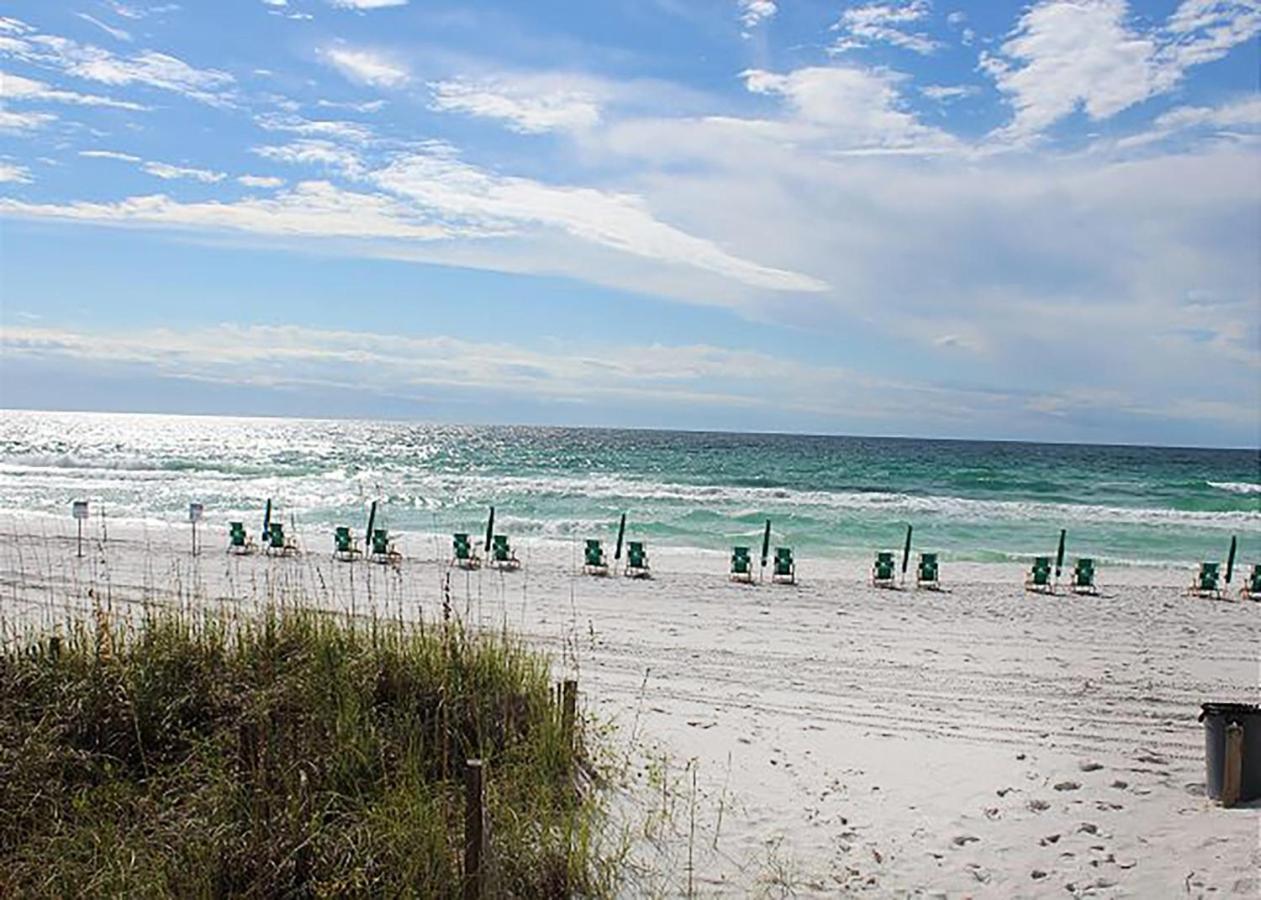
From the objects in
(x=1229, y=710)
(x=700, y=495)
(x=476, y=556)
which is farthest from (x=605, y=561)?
(x=700, y=495)

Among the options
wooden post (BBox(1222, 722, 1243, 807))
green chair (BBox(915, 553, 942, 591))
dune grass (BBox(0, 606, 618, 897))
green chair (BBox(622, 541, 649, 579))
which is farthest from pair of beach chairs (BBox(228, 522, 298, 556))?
wooden post (BBox(1222, 722, 1243, 807))

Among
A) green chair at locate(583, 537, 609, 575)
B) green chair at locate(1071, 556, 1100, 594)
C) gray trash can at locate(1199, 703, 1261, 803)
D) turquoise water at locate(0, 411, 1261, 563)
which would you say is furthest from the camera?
turquoise water at locate(0, 411, 1261, 563)

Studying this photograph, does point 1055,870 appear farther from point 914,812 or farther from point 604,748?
point 604,748

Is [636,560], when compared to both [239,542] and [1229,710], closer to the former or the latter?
[239,542]

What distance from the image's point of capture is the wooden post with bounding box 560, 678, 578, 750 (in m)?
5.41

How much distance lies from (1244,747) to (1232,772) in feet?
0.49

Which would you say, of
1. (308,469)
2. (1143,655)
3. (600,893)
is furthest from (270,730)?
(308,469)

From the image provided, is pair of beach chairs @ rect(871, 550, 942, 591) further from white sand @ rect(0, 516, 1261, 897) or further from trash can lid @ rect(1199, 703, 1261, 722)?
trash can lid @ rect(1199, 703, 1261, 722)

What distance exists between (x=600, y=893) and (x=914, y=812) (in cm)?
212

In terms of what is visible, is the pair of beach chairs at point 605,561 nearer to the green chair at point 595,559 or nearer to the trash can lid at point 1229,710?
the green chair at point 595,559

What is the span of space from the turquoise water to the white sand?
8.60m

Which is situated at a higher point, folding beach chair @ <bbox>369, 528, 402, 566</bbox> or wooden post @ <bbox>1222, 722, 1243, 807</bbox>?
wooden post @ <bbox>1222, 722, 1243, 807</bbox>

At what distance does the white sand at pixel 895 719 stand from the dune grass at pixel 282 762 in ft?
1.57

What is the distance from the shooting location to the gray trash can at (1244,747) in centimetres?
552
